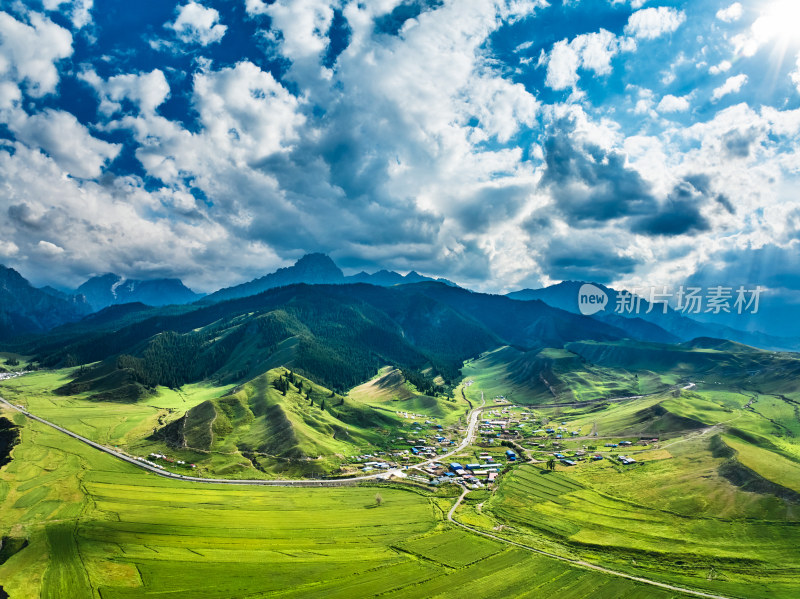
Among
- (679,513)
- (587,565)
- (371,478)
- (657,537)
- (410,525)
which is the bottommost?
(371,478)

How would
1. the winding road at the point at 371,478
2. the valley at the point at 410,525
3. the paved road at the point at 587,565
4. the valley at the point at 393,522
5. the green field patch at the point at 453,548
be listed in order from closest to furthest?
the paved road at the point at 587,565
the valley at the point at 393,522
the valley at the point at 410,525
the winding road at the point at 371,478
the green field patch at the point at 453,548

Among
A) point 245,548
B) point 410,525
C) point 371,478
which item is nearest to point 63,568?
point 245,548

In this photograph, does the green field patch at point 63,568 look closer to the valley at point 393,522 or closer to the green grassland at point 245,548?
the green grassland at point 245,548

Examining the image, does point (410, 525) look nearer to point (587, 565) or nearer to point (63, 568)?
point (587, 565)

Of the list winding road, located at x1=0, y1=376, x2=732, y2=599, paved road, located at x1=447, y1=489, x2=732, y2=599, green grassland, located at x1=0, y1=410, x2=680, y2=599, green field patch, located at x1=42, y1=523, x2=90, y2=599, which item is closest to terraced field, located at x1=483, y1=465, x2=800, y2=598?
paved road, located at x1=447, y1=489, x2=732, y2=599

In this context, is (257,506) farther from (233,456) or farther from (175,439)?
(175,439)

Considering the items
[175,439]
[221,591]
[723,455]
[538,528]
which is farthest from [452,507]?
[175,439]

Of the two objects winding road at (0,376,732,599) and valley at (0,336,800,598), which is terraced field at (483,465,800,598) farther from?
winding road at (0,376,732,599)

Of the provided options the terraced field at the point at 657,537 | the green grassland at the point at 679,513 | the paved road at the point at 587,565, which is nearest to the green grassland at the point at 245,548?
the paved road at the point at 587,565
